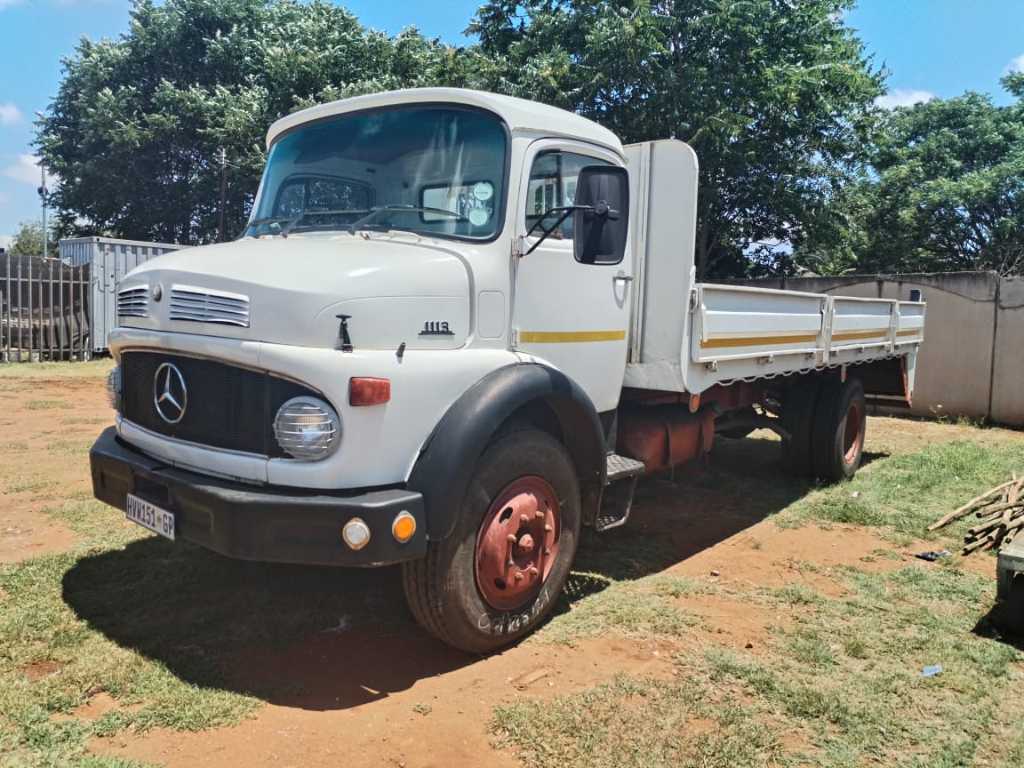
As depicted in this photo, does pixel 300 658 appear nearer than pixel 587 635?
Yes

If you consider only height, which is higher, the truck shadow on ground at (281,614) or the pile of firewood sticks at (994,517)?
the pile of firewood sticks at (994,517)

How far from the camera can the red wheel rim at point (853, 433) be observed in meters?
7.58

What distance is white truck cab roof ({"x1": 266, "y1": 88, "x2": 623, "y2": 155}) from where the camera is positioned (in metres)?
3.83

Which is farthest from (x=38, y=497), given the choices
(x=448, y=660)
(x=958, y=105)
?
(x=958, y=105)

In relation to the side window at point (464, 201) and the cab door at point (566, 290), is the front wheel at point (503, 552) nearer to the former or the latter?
the cab door at point (566, 290)

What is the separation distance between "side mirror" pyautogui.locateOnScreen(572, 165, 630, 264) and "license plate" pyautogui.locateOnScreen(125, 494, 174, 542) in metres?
2.23

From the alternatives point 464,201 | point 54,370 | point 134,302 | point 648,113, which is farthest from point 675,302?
point 54,370

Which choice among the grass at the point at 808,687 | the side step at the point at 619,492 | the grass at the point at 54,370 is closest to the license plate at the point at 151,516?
the grass at the point at 808,687

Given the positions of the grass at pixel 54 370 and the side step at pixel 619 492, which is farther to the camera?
the grass at pixel 54 370

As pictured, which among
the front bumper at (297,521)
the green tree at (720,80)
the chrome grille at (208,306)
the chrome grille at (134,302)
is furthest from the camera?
the green tree at (720,80)

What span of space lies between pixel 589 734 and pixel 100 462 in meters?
2.59

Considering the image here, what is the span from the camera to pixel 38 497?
19.7 ft

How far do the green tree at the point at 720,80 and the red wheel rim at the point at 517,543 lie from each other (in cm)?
1268

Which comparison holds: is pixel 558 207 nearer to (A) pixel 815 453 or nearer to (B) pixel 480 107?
(B) pixel 480 107
